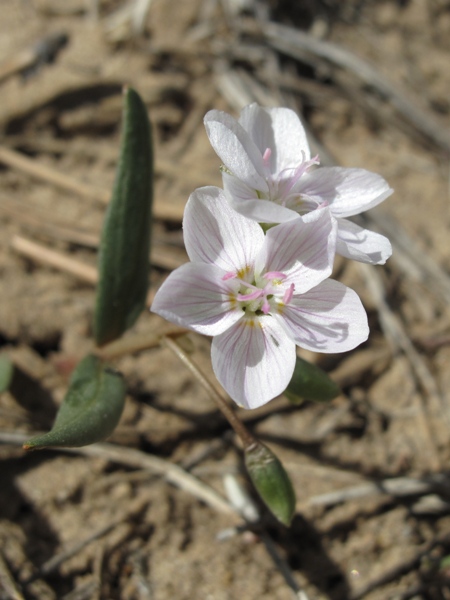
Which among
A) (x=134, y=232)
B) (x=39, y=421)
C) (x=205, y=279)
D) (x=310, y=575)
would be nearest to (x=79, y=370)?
(x=39, y=421)

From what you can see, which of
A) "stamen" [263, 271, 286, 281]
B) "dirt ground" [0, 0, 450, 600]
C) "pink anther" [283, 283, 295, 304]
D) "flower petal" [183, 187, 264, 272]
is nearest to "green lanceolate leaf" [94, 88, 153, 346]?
"dirt ground" [0, 0, 450, 600]

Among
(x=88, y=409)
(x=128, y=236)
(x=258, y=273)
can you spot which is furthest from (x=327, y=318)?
(x=128, y=236)

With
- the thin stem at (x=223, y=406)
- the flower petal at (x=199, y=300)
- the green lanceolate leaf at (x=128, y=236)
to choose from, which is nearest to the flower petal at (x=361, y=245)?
the flower petal at (x=199, y=300)

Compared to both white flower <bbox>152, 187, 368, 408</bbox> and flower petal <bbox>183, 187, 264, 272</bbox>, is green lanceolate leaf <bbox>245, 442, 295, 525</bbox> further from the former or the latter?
flower petal <bbox>183, 187, 264, 272</bbox>

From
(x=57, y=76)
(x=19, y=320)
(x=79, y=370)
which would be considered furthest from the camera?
(x=57, y=76)

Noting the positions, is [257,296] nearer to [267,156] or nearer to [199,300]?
[199,300]

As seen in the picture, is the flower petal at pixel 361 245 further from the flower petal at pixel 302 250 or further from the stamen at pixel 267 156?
the stamen at pixel 267 156

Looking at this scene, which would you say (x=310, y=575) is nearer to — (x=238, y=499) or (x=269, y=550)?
(x=269, y=550)
